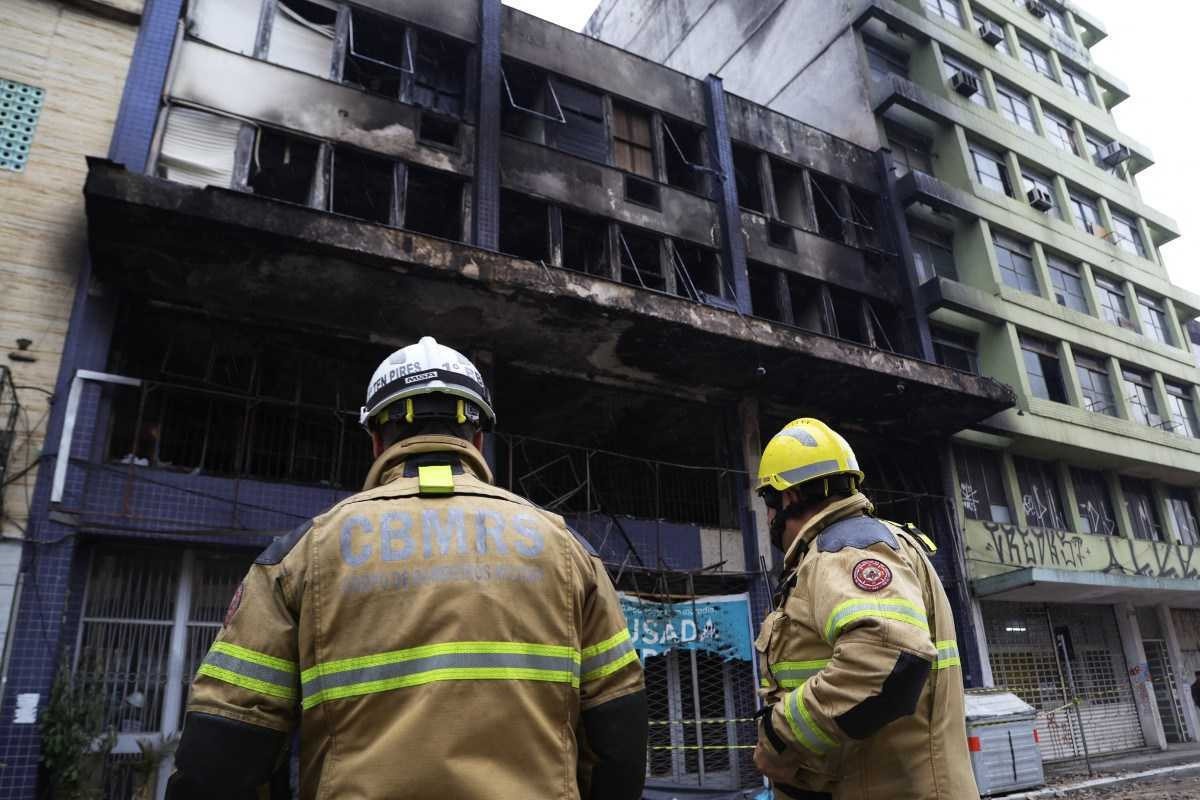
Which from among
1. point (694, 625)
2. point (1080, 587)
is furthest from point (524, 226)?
point (1080, 587)

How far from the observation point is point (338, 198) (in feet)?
37.8

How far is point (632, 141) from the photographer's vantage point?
14172 mm

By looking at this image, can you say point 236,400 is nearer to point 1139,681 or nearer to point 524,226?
point 524,226

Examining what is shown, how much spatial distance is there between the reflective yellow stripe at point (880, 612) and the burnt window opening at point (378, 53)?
11.5 m

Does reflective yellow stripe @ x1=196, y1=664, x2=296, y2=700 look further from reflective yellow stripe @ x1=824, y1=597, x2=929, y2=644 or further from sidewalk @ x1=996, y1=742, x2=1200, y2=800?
sidewalk @ x1=996, y1=742, x2=1200, y2=800

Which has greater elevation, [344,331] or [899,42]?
[899,42]

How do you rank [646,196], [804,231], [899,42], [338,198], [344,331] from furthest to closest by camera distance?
[899,42], [804,231], [646,196], [338,198], [344,331]

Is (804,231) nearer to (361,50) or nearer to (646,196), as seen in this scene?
(646,196)

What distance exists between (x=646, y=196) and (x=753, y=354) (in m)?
3.84

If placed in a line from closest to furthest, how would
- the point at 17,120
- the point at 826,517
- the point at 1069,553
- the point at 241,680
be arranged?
1. the point at 241,680
2. the point at 826,517
3. the point at 17,120
4. the point at 1069,553

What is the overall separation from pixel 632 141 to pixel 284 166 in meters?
6.14

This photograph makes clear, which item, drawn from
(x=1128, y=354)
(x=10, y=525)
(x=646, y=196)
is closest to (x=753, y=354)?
(x=646, y=196)

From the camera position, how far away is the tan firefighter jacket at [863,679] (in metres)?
2.18

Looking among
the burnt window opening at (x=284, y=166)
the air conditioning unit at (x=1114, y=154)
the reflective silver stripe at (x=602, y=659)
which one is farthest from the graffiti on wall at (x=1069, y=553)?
the reflective silver stripe at (x=602, y=659)
